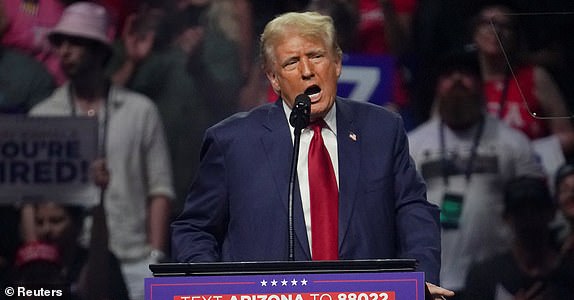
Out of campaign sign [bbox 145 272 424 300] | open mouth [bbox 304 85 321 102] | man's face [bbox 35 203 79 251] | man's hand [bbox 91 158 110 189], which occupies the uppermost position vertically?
open mouth [bbox 304 85 321 102]

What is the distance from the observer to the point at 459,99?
6348 millimetres

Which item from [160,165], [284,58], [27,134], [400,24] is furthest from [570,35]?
[284,58]

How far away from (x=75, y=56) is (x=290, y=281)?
3.43 m

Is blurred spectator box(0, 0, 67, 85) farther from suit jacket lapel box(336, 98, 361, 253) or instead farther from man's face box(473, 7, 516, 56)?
suit jacket lapel box(336, 98, 361, 253)

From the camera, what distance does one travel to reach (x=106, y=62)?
20.7ft

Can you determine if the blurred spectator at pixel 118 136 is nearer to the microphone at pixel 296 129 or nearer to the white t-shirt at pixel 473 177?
the white t-shirt at pixel 473 177

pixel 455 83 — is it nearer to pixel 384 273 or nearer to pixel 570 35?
pixel 570 35

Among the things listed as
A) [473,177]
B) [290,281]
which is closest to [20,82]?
[473,177]

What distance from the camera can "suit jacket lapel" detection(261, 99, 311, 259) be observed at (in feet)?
12.0

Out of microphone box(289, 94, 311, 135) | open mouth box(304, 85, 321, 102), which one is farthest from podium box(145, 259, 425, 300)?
open mouth box(304, 85, 321, 102)

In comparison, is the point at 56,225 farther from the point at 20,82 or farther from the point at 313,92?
the point at 313,92

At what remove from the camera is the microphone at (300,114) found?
354 cm

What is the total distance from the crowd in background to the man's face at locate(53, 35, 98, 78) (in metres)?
0.03

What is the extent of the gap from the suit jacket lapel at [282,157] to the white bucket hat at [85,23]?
8.49 ft
